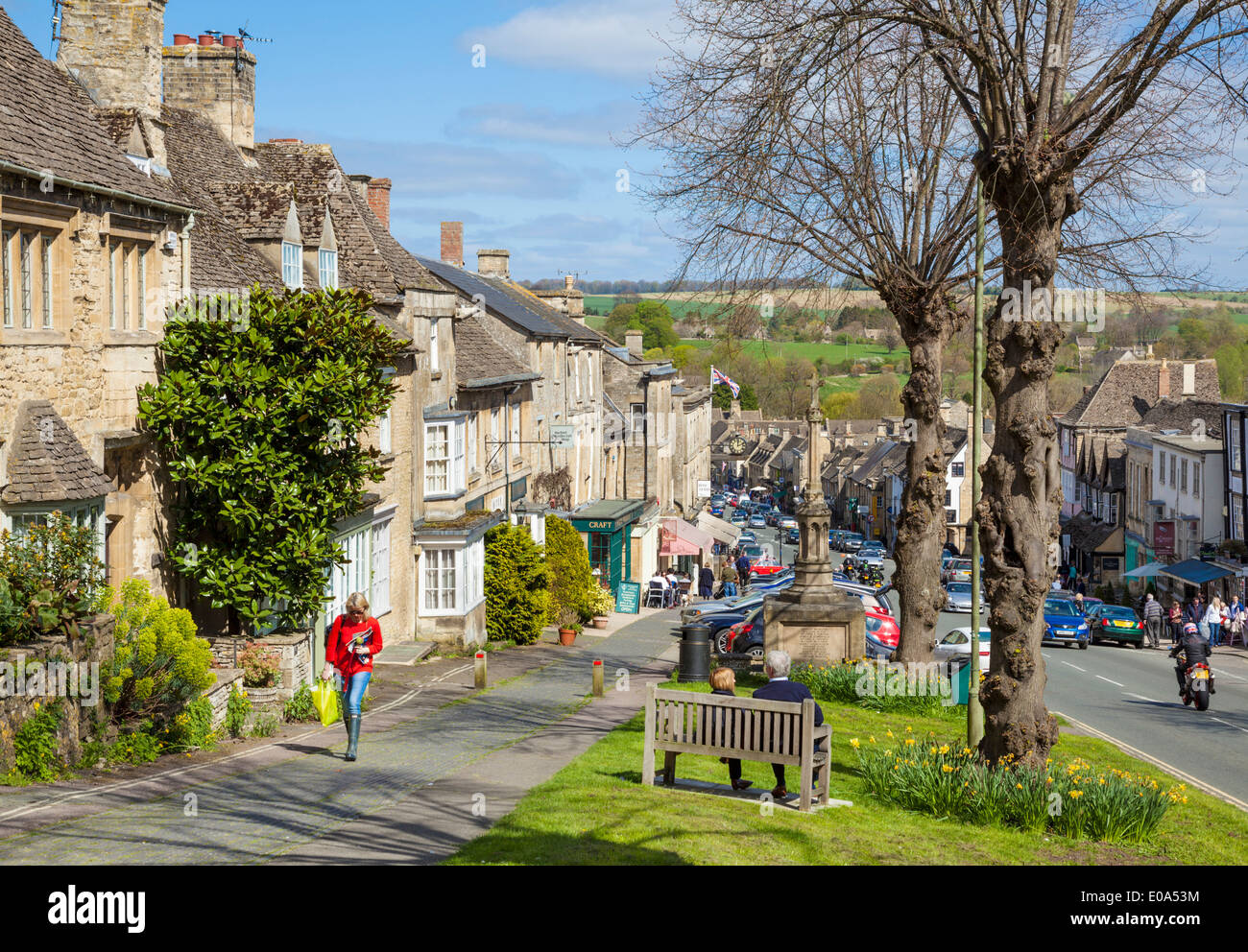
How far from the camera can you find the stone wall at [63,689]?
10.9 meters

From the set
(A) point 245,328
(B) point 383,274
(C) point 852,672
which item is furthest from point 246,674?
(B) point 383,274

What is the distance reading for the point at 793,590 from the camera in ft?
68.9

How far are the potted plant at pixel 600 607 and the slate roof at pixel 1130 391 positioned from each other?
5019 centimetres

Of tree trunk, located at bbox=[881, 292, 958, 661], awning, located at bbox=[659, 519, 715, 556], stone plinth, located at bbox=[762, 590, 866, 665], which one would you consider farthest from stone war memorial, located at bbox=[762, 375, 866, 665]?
awning, located at bbox=[659, 519, 715, 556]

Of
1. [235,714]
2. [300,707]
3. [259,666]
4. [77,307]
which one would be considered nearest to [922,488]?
[300,707]

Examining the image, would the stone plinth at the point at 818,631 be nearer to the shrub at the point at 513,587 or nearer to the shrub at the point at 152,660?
the shrub at the point at 152,660

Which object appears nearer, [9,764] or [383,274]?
[9,764]

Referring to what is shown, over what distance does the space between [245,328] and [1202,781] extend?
1337 cm

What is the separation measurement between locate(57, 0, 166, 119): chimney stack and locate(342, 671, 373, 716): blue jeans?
9838 millimetres

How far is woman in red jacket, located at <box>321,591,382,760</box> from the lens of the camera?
13.4m

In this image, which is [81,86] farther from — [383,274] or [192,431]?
[383,274]

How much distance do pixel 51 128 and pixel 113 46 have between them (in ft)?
16.6

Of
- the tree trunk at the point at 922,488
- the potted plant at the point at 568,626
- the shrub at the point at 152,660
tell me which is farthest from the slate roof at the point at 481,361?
the shrub at the point at 152,660

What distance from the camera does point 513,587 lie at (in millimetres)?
30953
